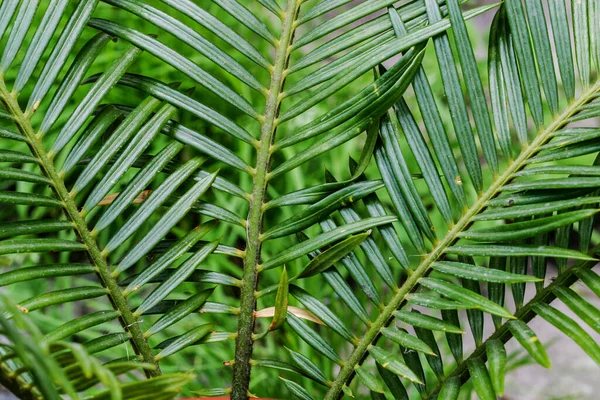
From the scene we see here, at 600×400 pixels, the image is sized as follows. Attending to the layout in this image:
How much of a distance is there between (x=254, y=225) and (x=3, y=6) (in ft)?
0.98

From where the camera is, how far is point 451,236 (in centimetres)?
55

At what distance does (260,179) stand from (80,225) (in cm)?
17

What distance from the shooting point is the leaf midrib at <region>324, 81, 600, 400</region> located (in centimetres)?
54

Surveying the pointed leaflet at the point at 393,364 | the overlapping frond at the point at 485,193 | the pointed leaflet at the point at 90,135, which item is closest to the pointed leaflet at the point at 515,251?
the overlapping frond at the point at 485,193

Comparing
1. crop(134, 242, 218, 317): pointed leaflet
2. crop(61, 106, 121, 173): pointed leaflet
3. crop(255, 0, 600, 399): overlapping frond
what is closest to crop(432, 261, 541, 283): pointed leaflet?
crop(255, 0, 600, 399): overlapping frond

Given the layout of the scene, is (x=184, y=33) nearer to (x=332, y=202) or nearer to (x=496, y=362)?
(x=332, y=202)

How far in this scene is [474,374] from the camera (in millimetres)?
501

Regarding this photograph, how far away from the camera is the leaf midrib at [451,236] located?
1.76 feet

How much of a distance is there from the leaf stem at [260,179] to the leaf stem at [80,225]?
98 millimetres

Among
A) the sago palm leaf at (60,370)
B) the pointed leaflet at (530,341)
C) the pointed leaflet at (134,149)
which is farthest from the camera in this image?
the pointed leaflet at (134,149)

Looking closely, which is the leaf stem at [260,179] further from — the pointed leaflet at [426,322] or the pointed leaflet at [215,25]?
the pointed leaflet at [426,322]

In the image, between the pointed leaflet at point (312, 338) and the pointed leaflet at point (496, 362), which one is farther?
the pointed leaflet at point (312, 338)

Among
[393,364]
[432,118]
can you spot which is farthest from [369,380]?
[432,118]

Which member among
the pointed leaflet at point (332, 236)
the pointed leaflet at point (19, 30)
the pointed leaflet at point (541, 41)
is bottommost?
Answer: the pointed leaflet at point (332, 236)
